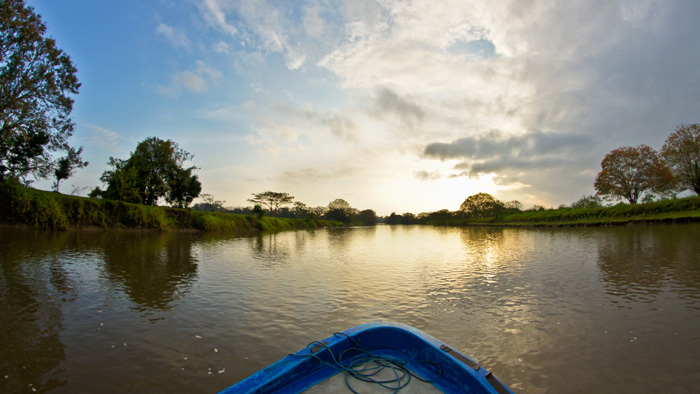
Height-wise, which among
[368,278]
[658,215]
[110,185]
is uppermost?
[110,185]

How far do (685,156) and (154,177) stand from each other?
70.1 meters

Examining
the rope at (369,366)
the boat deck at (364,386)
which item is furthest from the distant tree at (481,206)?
the boat deck at (364,386)

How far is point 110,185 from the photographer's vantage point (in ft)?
120

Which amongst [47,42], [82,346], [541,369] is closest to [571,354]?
[541,369]

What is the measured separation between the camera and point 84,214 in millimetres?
25125

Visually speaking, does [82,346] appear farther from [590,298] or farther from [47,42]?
[47,42]

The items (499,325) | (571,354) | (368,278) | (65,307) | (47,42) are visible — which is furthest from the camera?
(47,42)

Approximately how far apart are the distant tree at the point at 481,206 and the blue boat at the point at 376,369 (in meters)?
104

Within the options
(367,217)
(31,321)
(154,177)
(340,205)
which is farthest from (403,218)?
(31,321)

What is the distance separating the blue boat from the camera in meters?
2.78

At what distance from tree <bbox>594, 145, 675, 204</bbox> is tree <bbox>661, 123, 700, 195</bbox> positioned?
3.12ft

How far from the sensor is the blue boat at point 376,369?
2.78 m

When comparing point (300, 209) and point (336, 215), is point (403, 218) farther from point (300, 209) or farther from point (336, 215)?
point (300, 209)

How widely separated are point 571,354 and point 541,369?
78cm
